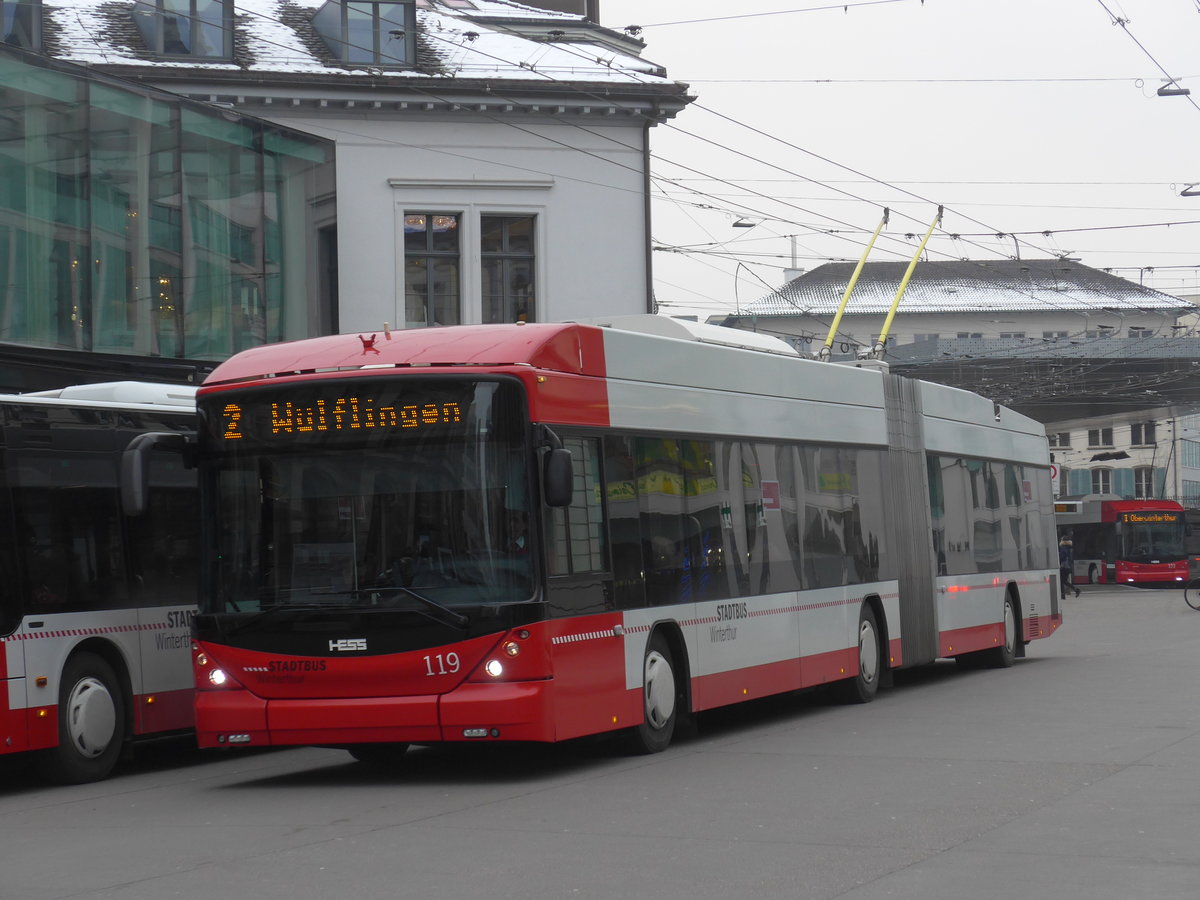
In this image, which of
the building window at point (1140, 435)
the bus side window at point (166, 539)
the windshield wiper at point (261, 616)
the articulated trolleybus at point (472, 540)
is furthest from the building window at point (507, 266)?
the building window at point (1140, 435)

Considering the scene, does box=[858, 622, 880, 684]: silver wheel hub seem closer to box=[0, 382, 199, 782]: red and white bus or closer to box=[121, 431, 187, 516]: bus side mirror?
box=[0, 382, 199, 782]: red and white bus

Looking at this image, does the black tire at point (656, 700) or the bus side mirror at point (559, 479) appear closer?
the bus side mirror at point (559, 479)

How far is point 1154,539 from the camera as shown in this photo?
6134 centimetres

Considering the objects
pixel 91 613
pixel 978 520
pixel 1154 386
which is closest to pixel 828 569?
pixel 978 520

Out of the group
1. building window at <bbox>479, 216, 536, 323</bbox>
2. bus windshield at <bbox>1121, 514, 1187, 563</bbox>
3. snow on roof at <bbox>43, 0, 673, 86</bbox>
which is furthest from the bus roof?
bus windshield at <bbox>1121, 514, 1187, 563</bbox>

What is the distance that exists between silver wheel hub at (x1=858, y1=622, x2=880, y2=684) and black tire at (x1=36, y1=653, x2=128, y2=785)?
6968 mm

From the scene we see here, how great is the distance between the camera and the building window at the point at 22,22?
1035 inches

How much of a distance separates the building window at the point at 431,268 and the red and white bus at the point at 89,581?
16229 millimetres

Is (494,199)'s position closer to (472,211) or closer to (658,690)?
(472,211)

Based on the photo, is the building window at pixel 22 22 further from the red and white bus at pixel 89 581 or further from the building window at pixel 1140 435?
the building window at pixel 1140 435

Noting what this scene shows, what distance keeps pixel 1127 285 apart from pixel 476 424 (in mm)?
93626

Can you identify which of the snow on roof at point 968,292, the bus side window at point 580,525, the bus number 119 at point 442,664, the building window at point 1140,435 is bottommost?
the bus number 119 at point 442,664

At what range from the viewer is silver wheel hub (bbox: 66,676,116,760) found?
12.1m

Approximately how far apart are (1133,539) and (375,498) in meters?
54.5
